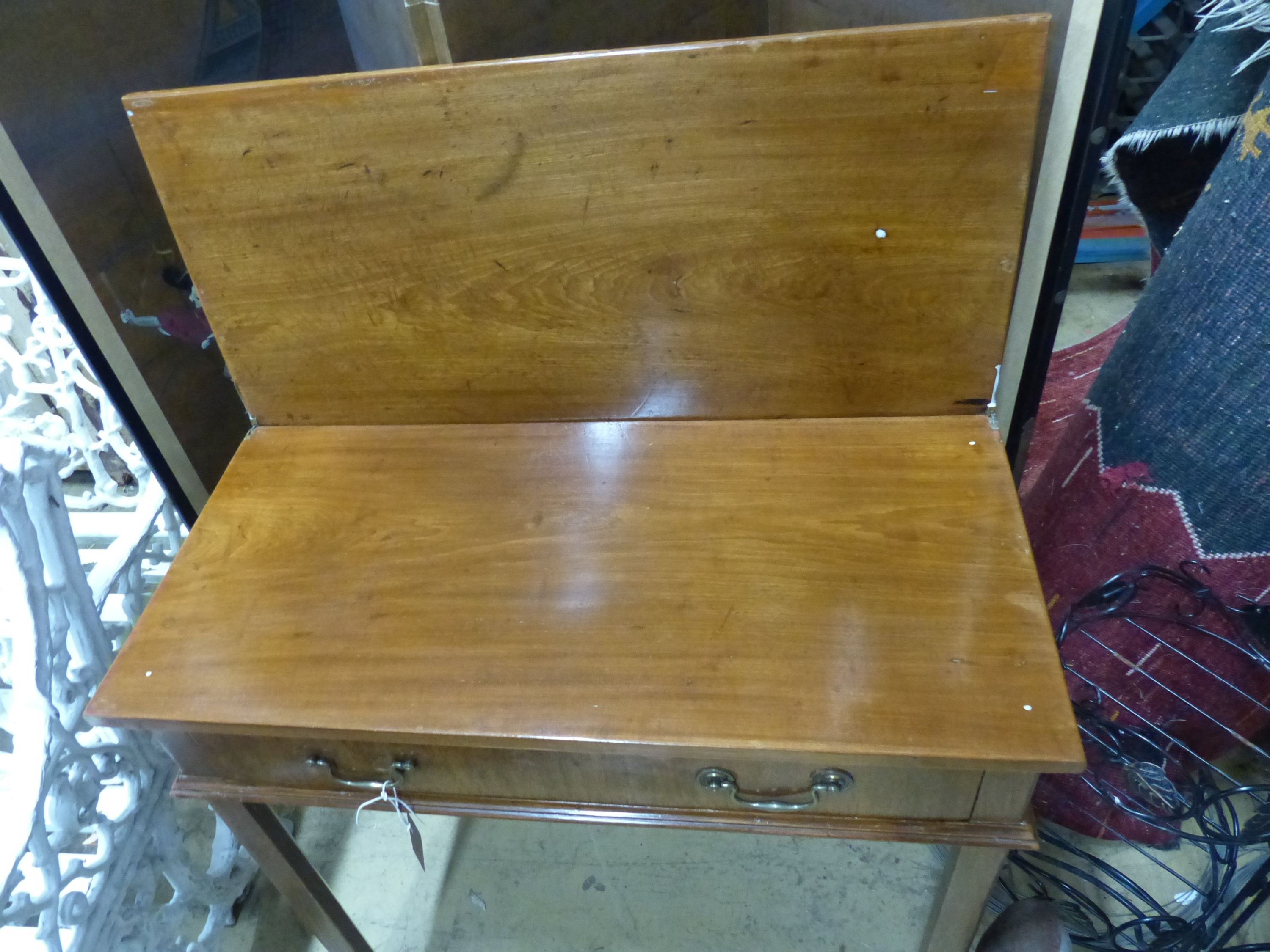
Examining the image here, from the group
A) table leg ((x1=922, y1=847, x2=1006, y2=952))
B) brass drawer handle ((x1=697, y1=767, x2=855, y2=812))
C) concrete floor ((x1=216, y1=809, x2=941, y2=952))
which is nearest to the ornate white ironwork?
concrete floor ((x1=216, y1=809, x2=941, y2=952))

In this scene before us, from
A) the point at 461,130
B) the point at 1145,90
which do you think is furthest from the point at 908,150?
the point at 1145,90

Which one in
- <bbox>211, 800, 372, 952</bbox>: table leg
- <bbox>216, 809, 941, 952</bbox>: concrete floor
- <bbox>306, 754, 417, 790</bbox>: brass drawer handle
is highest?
<bbox>306, 754, 417, 790</bbox>: brass drawer handle

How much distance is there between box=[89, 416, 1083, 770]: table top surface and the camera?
0.62 metres

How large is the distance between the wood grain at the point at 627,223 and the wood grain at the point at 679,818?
1.25 ft

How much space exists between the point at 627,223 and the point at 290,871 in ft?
2.51

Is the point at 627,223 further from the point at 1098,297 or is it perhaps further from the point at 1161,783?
the point at 1098,297

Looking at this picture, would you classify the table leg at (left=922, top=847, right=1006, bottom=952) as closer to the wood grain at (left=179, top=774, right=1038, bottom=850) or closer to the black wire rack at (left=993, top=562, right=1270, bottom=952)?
the wood grain at (left=179, top=774, right=1038, bottom=850)

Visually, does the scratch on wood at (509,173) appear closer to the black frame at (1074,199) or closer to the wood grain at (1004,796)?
the black frame at (1074,199)

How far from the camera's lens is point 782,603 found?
69 centimetres

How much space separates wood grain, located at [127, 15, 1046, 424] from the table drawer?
1.17 ft

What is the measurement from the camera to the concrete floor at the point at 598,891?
3.80 feet

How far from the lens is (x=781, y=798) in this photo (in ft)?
2.20

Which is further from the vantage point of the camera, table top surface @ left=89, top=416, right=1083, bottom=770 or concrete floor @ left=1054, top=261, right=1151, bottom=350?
concrete floor @ left=1054, top=261, right=1151, bottom=350

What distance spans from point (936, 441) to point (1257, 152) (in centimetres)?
36
